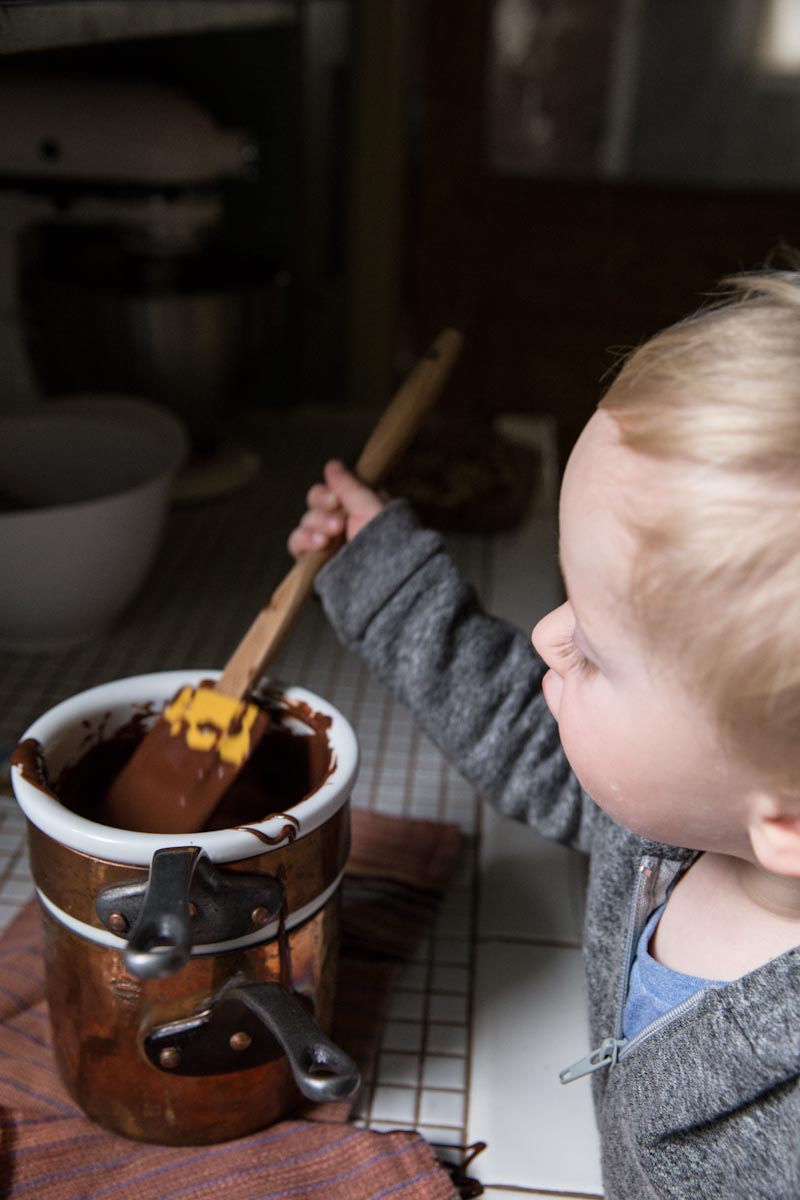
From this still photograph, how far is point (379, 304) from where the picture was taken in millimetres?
1700

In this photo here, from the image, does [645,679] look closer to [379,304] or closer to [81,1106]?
[81,1106]

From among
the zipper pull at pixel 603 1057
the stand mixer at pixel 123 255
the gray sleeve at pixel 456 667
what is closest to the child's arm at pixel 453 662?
the gray sleeve at pixel 456 667

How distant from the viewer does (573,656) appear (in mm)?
417

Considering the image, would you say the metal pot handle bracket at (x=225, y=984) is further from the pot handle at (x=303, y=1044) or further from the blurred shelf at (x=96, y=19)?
the blurred shelf at (x=96, y=19)

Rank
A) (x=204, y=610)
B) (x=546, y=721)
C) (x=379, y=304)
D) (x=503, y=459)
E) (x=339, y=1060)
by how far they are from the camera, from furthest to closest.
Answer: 1. (x=379, y=304)
2. (x=503, y=459)
3. (x=204, y=610)
4. (x=546, y=721)
5. (x=339, y=1060)

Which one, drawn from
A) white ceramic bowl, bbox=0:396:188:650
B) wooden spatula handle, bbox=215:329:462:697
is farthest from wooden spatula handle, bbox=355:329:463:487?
white ceramic bowl, bbox=0:396:188:650

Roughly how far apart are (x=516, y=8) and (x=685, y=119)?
375 mm

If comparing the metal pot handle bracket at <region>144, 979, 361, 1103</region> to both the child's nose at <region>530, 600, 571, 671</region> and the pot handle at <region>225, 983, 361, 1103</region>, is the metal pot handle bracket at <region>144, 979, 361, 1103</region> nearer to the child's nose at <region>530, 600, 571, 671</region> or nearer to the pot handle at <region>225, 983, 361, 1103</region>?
the pot handle at <region>225, 983, 361, 1103</region>

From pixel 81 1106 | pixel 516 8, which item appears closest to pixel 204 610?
pixel 81 1106

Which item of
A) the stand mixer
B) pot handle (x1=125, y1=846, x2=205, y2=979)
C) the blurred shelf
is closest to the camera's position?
pot handle (x1=125, y1=846, x2=205, y2=979)

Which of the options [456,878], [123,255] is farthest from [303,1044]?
[123,255]

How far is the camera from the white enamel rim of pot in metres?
0.39

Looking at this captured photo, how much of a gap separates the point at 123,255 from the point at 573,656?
0.80 m

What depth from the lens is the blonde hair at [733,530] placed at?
1.06 feet
